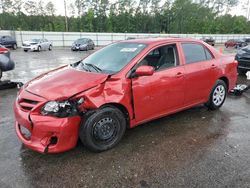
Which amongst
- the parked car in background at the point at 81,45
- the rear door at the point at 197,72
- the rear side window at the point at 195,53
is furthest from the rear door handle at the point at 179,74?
the parked car in background at the point at 81,45

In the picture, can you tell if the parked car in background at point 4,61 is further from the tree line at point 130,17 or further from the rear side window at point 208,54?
the tree line at point 130,17

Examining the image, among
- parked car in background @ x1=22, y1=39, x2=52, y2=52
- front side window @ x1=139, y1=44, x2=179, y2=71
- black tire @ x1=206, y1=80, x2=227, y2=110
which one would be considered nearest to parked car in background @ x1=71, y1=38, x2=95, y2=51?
parked car in background @ x1=22, y1=39, x2=52, y2=52

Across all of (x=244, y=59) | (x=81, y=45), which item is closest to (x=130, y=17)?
(x=81, y=45)

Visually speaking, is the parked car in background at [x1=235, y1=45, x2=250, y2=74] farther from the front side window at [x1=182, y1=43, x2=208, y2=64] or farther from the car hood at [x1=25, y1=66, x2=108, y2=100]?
the car hood at [x1=25, y1=66, x2=108, y2=100]

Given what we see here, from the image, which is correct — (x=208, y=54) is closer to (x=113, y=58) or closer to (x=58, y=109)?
(x=113, y=58)

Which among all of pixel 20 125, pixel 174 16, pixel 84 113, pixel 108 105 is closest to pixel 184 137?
pixel 108 105

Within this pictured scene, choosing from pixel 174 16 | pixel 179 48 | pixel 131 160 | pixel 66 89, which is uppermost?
pixel 174 16

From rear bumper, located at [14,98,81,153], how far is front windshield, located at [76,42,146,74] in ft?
3.51

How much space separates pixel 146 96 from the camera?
368cm

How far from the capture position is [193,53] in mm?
4547

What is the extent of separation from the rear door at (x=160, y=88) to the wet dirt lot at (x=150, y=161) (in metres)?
0.43

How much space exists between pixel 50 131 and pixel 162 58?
7.46 ft

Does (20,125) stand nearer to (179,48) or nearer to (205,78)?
(179,48)

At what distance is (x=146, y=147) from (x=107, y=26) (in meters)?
59.8
